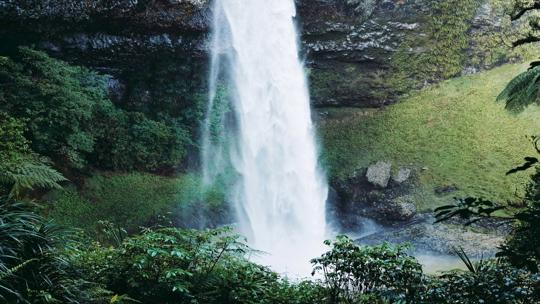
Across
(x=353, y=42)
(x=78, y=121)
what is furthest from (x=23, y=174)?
(x=353, y=42)

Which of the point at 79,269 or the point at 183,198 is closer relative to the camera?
the point at 79,269

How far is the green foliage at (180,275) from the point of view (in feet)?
14.1

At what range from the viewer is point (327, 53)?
1697cm

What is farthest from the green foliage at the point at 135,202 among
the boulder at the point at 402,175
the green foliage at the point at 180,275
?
the green foliage at the point at 180,275

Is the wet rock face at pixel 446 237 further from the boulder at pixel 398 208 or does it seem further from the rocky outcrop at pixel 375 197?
the rocky outcrop at pixel 375 197

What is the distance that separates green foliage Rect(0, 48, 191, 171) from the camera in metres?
11.0

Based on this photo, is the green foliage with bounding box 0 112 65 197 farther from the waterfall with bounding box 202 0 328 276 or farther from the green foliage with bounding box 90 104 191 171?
the waterfall with bounding box 202 0 328 276

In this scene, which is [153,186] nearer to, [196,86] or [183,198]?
[183,198]

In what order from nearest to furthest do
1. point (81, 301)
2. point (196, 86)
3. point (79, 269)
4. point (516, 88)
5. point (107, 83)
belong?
point (81, 301) → point (79, 269) → point (516, 88) → point (107, 83) → point (196, 86)

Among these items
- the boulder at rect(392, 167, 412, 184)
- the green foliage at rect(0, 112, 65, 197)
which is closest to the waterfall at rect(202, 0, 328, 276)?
the boulder at rect(392, 167, 412, 184)

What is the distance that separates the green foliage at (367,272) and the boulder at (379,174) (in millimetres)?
9978

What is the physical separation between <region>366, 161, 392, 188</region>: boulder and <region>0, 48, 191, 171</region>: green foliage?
5.38 metres

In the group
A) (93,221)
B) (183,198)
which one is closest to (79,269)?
(93,221)

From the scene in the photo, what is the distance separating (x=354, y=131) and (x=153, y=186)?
6850 mm
